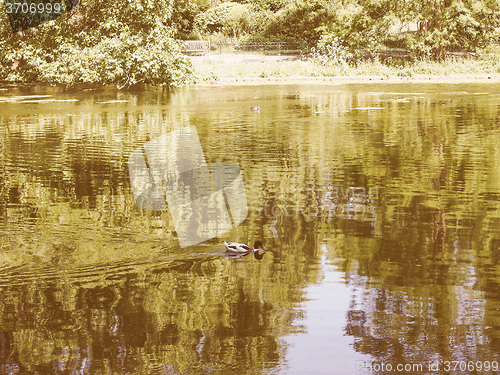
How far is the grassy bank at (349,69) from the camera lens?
44781mm

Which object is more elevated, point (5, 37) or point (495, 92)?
point (5, 37)

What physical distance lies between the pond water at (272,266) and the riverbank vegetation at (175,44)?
65.7ft

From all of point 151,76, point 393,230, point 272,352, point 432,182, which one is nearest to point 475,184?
point 432,182

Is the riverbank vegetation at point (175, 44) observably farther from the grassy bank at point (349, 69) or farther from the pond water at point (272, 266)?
the pond water at point (272, 266)

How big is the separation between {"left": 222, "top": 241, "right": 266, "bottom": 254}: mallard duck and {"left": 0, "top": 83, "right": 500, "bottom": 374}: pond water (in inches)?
6.2

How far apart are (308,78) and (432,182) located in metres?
29.8

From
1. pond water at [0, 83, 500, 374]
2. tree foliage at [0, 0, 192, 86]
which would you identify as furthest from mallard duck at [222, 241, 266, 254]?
tree foliage at [0, 0, 192, 86]

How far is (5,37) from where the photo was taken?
45000 mm

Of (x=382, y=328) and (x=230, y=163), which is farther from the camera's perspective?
(x=230, y=163)

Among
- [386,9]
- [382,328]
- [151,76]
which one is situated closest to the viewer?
[382,328]

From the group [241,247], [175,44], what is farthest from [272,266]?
[175,44]

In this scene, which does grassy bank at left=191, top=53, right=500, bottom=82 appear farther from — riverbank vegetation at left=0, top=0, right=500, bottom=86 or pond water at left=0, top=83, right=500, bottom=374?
pond water at left=0, top=83, right=500, bottom=374

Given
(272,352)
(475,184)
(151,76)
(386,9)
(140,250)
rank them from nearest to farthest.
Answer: (272,352) → (140,250) → (475,184) → (151,76) → (386,9)

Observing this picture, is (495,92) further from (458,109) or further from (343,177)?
(343,177)
